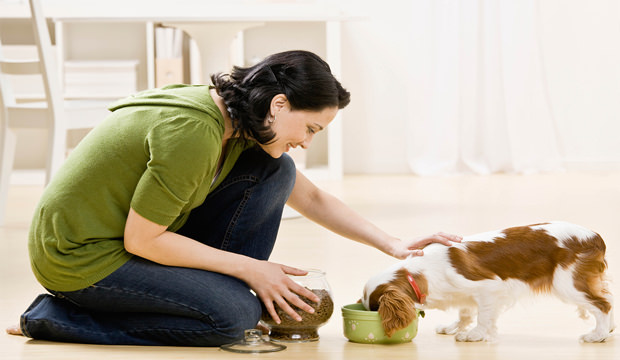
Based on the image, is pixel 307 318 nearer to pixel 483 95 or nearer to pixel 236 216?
pixel 236 216

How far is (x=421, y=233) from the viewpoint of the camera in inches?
113

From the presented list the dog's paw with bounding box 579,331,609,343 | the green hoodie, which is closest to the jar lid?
the green hoodie

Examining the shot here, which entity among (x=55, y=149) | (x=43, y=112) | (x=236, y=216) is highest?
(x=43, y=112)

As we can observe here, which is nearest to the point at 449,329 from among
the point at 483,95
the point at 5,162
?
the point at 5,162

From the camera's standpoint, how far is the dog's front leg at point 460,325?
1624 mm

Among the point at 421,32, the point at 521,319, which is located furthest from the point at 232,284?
the point at 421,32

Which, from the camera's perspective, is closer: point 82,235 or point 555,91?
point 82,235

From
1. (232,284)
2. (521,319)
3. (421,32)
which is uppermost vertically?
(421,32)

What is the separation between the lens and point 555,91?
504cm

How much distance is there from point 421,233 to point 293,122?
148cm

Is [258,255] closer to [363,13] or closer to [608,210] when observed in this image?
[608,210]

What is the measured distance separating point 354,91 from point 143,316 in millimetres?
3680

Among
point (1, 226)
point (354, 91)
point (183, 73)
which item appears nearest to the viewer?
point (1, 226)

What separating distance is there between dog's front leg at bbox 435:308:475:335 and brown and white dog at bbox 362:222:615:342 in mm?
67
